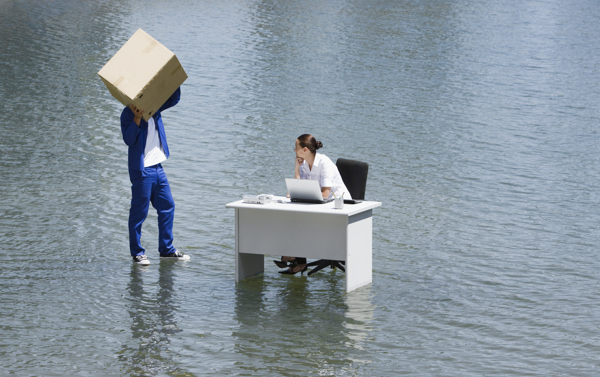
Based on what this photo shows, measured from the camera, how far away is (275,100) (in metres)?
17.9

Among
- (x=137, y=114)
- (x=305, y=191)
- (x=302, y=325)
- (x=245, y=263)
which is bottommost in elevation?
(x=302, y=325)

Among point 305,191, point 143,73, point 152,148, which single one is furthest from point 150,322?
point 143,73

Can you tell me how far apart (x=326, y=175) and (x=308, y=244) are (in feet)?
2.36

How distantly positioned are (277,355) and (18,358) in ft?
5.88

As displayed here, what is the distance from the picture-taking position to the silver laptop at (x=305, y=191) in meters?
7.17

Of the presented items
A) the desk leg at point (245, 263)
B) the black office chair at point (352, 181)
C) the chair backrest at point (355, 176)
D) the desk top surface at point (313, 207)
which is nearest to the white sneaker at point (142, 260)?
the desk leg at point (245, 263)

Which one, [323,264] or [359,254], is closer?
[359,254]

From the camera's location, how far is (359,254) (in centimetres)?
724

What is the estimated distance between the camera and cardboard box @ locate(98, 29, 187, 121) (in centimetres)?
750

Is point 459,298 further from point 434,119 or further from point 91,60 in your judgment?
point 91,60

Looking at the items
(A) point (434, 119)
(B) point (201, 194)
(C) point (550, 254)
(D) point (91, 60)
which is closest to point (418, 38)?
(D) point (91, 60)

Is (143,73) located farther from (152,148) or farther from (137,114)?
(152,148)

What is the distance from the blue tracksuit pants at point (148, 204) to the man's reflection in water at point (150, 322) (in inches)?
7.8

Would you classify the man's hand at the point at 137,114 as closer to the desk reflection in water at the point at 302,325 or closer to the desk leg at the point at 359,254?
the desk reflection in water at the point at 302,325
